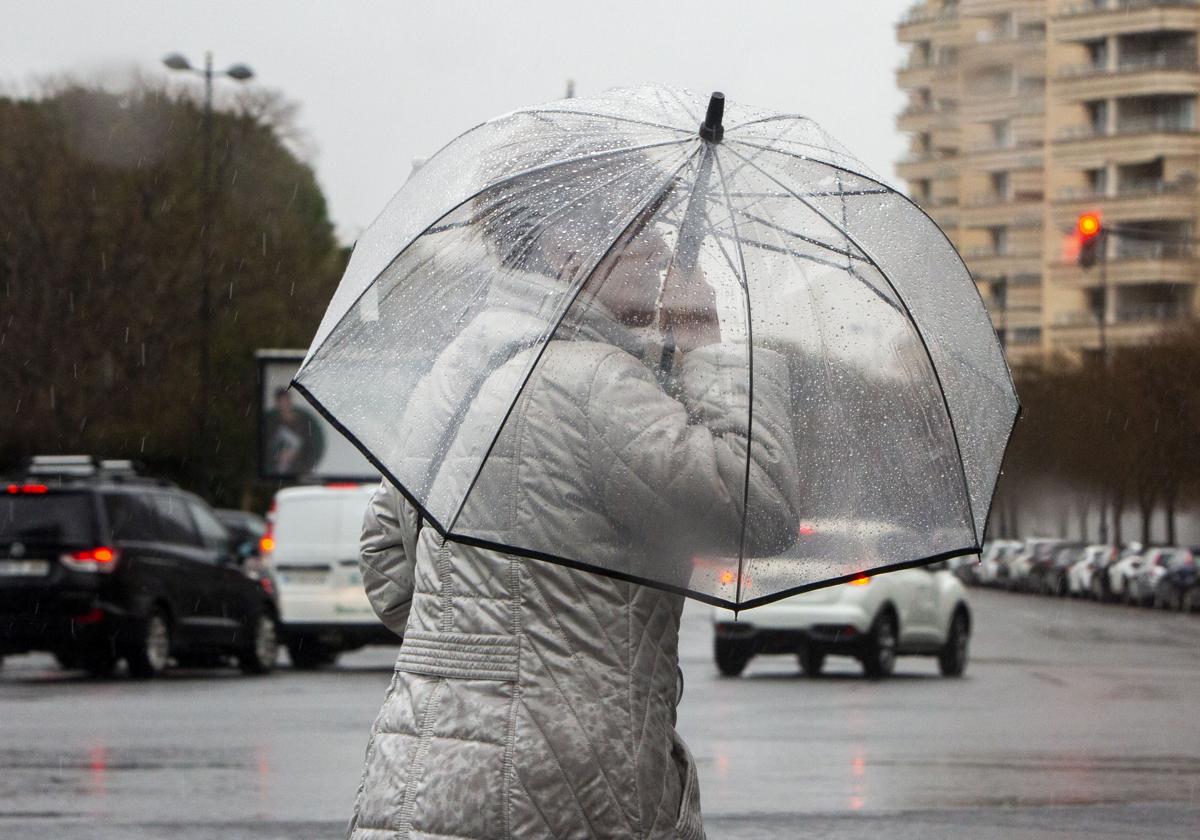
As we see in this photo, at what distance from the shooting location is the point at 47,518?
19.9m

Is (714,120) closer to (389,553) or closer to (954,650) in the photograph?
(389,553)

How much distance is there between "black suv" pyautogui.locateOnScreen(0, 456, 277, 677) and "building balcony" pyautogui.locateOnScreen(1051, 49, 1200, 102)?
72751 mm

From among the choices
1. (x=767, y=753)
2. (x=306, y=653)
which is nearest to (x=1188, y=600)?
(x=306, y=653)

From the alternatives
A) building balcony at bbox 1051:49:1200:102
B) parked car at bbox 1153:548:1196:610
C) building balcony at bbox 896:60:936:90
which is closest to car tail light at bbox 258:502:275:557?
building balcony at bbox 896:60:936:90

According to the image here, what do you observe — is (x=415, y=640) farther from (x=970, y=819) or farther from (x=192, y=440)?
(x=192, y=440)

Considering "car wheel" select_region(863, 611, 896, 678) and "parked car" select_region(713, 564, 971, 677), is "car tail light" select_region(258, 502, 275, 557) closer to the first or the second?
"parked car" select_region(713, 564, 971, 677)

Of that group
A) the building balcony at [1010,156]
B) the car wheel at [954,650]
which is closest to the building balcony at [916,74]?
the car wheel at [954,650]

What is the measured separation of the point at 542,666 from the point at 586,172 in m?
0.95

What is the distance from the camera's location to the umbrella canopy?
3.57m

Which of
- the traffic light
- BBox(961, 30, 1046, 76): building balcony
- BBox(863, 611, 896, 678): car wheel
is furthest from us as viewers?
the traffic light

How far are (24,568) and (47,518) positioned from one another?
1.66 feet

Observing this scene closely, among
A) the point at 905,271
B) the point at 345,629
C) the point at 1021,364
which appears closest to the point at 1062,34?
the point at 1021,364

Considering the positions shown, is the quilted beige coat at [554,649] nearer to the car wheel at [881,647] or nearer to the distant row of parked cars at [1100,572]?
the car wheel at [881,647]

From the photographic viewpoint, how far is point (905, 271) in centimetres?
429
